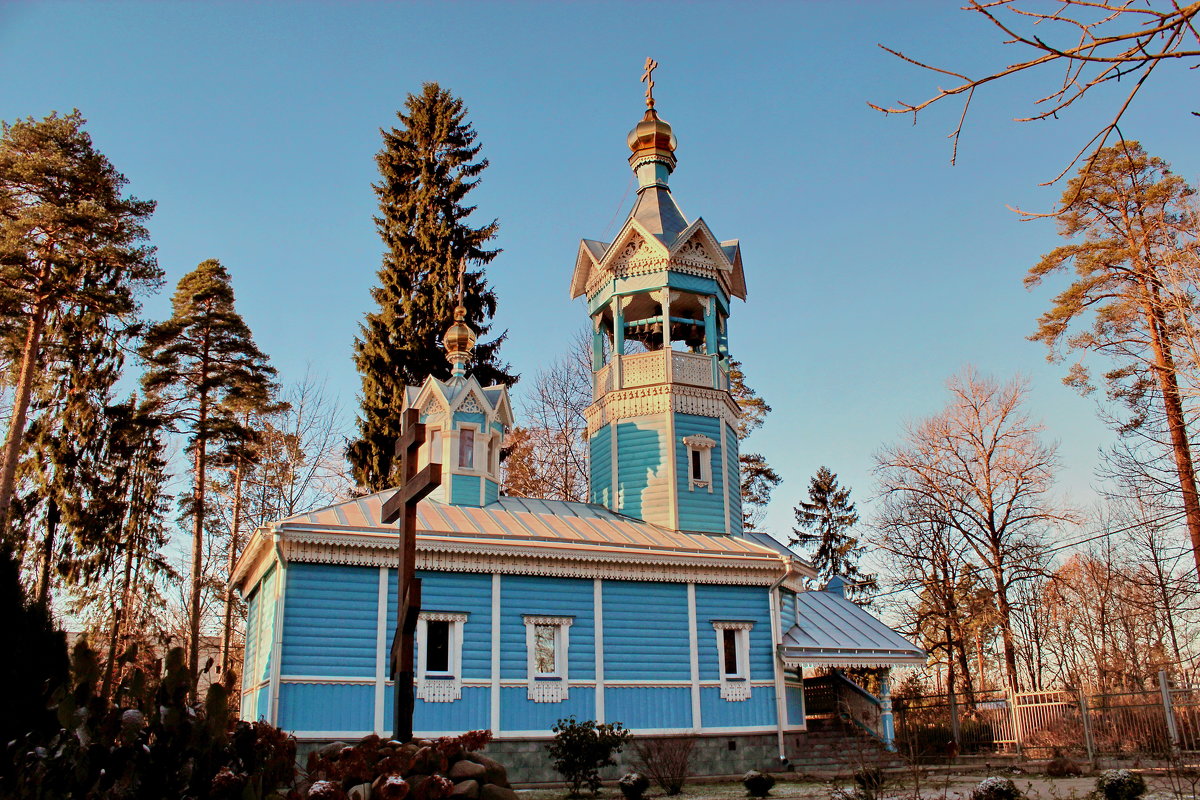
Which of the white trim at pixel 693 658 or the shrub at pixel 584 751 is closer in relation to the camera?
the shrub at pixel 584 751

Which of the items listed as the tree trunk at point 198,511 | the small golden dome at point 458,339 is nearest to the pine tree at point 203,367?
the tree trunk at point 198,511

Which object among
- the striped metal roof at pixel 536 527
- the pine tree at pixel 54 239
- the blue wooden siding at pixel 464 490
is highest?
the pine tree at pixel 54 239

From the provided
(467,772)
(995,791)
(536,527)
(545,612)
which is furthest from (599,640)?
(467,772)

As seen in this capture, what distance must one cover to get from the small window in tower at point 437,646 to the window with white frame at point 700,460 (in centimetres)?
679

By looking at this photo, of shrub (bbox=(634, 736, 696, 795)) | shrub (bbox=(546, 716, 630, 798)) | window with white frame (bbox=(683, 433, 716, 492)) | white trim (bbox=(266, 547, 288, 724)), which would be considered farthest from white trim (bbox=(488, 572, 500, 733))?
window with white frame (bbox=(683, 433, 716, 492))

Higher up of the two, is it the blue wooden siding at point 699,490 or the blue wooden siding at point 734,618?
the blue wooden siding at point 699,490

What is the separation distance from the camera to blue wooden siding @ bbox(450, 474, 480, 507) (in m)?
19.8

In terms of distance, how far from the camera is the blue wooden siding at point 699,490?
2119 cm

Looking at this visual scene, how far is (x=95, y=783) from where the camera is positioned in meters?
6.71

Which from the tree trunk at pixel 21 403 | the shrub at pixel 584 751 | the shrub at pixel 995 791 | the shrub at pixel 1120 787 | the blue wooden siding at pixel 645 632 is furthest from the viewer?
the tree trunk at pixel 21 403

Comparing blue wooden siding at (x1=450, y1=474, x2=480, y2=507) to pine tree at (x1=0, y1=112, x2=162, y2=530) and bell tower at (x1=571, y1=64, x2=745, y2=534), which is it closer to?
bell tower at (x1=571, y1=64, x2=745, y2=534)

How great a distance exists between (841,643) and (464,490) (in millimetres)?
8363

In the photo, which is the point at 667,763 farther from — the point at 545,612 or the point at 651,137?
the point at 651,137

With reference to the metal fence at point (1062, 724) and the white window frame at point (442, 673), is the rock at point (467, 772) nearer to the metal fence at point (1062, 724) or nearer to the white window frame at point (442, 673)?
the white window frame at point (442, 673)
